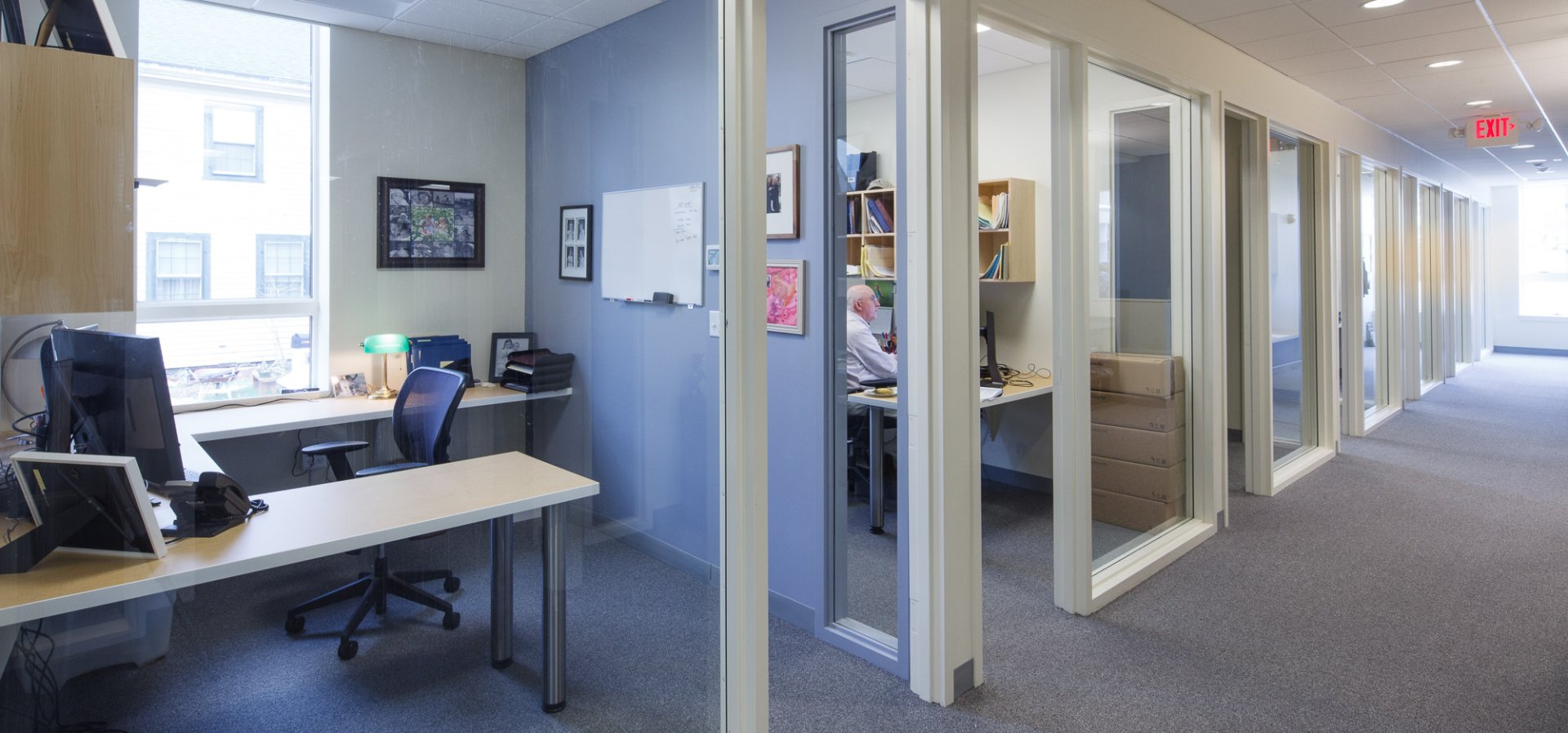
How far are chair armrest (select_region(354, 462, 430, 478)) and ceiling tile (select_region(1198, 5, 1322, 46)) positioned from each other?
3.64 meters

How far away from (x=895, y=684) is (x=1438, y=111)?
595cm

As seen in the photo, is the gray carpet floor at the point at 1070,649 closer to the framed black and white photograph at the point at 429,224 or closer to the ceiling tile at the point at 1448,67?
the framed black and white photograph at the point at 429,224

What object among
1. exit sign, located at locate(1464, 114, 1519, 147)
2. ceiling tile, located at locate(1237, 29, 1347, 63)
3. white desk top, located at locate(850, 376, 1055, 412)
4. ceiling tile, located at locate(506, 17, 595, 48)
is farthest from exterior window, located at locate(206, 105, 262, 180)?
exit sign, located at locate(1464, 114, 1519, 147)

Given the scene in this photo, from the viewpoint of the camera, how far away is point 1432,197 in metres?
8.28

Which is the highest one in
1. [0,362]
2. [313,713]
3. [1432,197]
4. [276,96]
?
[1432,197]

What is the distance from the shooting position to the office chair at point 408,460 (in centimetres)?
130

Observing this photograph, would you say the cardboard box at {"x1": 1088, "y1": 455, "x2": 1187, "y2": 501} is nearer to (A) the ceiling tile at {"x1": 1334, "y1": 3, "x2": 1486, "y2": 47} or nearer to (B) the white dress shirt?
(B) the white dress shirt

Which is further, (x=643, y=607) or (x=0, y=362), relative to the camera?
(x=643, y=607)

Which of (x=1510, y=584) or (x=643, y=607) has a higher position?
(x=643, y=607)

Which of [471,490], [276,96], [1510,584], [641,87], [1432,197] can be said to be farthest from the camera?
[1432,197]

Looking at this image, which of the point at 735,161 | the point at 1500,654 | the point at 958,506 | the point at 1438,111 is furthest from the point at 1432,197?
the point at 735,161

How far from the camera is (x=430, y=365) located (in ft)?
4.72

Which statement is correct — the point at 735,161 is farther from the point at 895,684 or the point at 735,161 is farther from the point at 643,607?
the point at 895,684

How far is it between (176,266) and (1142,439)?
3463 mm
